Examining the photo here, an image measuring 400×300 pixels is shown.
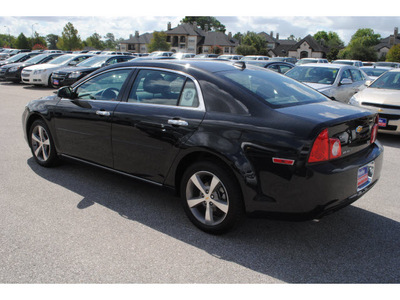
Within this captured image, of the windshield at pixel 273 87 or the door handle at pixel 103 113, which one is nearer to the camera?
the windshield at pixel 273 87

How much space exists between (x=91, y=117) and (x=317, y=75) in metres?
7.47

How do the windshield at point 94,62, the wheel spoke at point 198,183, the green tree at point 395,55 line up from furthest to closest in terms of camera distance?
the green tree at point 395,55 < the windshield at point 94,62 < the wheel spoke at point 198,183

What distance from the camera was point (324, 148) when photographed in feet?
9.96

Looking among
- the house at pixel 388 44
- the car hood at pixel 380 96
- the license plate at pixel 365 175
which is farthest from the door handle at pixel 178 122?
the house at pixel 388 44

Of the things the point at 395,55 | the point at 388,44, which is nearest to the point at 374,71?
the point at 395,55

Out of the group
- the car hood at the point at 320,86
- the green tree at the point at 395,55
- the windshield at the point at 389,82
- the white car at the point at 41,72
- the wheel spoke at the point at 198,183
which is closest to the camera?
the wheel spoke at the point at 198,183

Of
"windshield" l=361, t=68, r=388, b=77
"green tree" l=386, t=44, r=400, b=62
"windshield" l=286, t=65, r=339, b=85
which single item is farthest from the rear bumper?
"green tree" l=386, t=44, r=400, b=62

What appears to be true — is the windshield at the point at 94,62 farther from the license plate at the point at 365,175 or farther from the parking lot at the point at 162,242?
the license plate at the point at 365,175

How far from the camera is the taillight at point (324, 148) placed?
9.78ft

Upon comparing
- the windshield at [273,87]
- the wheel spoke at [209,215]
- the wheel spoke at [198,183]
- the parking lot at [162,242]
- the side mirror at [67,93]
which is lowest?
the parking lot at [162,242]

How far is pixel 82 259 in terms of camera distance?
3107mm

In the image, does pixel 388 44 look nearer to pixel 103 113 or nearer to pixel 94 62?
pixel 94 62

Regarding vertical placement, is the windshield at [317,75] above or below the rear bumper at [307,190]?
above

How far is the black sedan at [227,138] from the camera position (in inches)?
120
